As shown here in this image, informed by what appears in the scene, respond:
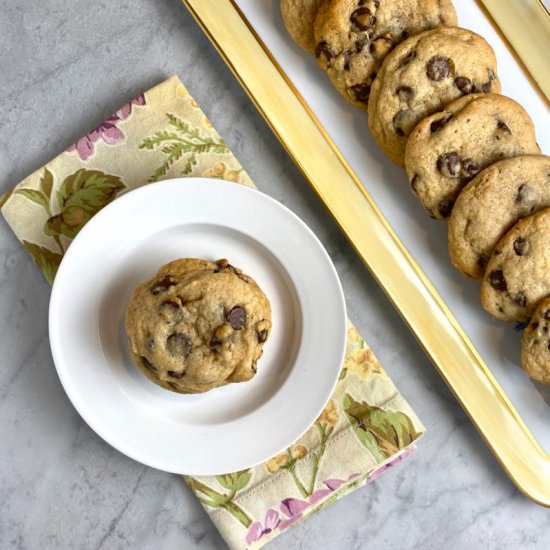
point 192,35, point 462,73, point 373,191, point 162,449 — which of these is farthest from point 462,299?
point 192,35

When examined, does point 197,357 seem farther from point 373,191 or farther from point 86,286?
point 373,191

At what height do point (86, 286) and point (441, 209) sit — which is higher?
point (86, 286)

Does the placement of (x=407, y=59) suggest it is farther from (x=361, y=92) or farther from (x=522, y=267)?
(x=522, y=267)

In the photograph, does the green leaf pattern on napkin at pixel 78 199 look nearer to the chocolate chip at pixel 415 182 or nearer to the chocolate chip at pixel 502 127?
the chocolate chip at pixel 415 182

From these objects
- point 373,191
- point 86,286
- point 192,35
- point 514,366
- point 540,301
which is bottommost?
point 514,366

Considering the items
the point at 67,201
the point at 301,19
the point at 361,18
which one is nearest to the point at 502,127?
the point at 361,18

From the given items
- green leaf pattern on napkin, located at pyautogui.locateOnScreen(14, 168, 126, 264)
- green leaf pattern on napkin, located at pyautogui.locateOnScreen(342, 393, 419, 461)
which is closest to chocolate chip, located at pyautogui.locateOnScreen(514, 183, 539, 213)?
green leaf pattern on napkin, located at pyautogui.locateOnScreen(342, 393, 419, 461)

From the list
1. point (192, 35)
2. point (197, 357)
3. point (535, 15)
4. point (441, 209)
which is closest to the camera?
point (197, 357)

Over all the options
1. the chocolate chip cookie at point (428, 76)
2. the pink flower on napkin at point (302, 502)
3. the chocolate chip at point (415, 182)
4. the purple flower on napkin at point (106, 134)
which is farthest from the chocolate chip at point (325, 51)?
the pink flower on napkin at point (302, 502)
